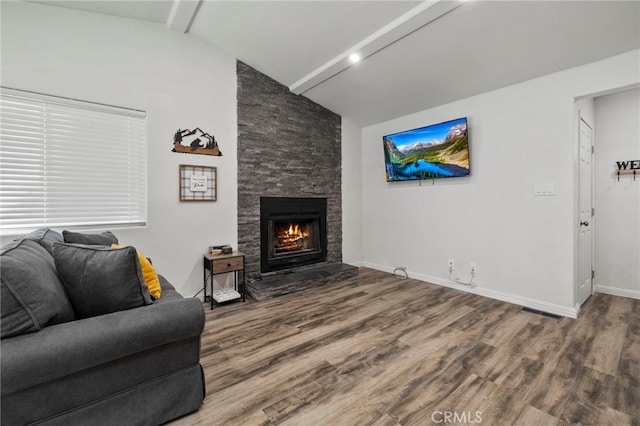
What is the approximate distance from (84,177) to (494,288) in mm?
4690

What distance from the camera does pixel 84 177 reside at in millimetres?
2738

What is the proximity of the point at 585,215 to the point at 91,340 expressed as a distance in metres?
4.61

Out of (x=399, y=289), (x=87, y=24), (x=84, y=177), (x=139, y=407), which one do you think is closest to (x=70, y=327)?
(x=139, y=407)

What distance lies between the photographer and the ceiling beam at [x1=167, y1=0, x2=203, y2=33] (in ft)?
8.76

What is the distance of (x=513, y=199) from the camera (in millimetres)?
3164

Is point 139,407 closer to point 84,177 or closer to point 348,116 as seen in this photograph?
point 84,177

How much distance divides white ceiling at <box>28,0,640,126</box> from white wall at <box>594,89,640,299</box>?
1464 millimetres

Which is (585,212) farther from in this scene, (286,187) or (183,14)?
(183,14)

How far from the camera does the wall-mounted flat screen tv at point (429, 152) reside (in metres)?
3.47

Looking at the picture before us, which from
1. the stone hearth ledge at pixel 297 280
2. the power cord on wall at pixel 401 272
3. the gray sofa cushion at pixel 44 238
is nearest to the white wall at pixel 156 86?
the stone hearth ledge at pixel 297 280

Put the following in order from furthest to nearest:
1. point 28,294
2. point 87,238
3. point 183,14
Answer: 1. point 183,14
2. point 87,238
3. point 28,294

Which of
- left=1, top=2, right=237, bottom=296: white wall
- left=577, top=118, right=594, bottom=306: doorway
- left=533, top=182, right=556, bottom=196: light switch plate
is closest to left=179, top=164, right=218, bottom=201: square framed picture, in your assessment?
left=1, top=2, right=237, bottom=296: white wall

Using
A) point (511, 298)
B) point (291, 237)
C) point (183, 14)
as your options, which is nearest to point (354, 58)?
point (183, 14)

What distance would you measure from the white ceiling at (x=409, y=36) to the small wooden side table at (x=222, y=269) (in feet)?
8.15
